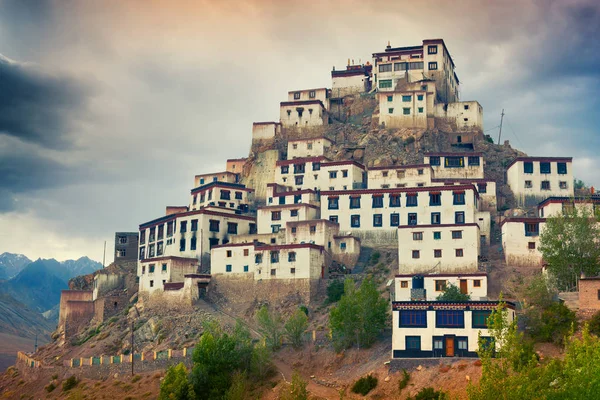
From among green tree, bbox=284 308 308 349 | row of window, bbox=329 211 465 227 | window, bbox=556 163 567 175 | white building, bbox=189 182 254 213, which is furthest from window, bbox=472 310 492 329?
white building, bbox=189 182 254 213

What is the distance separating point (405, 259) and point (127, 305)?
36.0 metres

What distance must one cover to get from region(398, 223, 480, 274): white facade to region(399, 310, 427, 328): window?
43.7ft

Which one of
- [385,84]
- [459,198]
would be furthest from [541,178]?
[385,84]

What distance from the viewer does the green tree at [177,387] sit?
6600 cm

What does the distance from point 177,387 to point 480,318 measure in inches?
1037

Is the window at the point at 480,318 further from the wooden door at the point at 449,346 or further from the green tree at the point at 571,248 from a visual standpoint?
the green tree at the point at 571,248

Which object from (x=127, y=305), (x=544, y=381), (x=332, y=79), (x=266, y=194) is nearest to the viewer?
(x=544, y=381)

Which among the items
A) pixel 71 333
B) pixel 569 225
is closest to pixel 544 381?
pixel 569 225

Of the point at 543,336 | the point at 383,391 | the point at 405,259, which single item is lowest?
the point at 383,391

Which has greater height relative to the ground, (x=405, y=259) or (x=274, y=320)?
(x=405, y=259)

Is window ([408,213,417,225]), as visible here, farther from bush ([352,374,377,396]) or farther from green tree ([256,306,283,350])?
bush ([352,374,377,396])

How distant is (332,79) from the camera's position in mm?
123812

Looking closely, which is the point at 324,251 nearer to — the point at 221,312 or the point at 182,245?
the point at 221,312

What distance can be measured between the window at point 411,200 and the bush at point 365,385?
2936 cm
